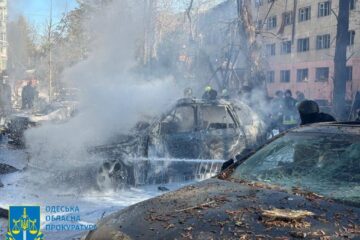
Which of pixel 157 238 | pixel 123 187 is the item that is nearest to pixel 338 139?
pixel 157 238

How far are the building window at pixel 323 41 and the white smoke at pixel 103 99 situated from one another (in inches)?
940

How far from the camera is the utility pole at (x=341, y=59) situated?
13.9 m

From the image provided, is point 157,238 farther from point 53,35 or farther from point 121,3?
point 53,35

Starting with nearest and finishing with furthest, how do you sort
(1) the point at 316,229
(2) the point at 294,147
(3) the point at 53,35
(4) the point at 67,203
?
(1) the point at 316,229
(2) the point at 294,147
(4) the point at 67,203
(3) the point at 53,35

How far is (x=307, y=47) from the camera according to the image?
3638 centimetres

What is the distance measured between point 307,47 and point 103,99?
31406 mm

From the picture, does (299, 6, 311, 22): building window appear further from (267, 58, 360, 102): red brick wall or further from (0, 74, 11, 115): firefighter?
(0, 74, 11, 115): firefighter

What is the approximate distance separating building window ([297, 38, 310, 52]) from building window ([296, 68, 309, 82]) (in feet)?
6.35

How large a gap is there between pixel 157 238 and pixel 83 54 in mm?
14069

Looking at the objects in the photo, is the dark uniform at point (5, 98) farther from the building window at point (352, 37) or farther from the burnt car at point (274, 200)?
the building window at point (352, 37)

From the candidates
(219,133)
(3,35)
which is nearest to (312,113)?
(219,133)

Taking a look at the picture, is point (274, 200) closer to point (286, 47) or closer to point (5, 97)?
point (5, 97)

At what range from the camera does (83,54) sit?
51.0 ft

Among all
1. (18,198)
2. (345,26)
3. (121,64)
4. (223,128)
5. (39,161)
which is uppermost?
(345,26)
